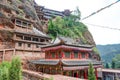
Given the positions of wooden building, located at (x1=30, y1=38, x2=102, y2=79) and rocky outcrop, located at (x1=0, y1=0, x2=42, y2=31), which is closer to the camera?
wooden building, located at (x1=30, y1=38, x2=102, y2=79)

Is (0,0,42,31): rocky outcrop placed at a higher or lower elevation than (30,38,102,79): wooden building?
higher

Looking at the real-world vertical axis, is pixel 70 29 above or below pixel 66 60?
above

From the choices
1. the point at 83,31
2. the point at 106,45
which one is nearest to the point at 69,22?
the point at 83,31

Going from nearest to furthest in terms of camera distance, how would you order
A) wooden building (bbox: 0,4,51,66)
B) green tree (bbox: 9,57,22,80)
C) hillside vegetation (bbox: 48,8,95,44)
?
green tree (bbox: 9,57,22,80)
wooden building (bbox: 0,4,51,66)
hillside vegetation (bbox: 48,8,95,44)

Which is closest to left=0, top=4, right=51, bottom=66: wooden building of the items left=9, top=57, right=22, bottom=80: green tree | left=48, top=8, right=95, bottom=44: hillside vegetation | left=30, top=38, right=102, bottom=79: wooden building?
left=30, top=38, right=102, bottom=79: wooden building

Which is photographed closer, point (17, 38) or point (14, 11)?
point (17, 38)

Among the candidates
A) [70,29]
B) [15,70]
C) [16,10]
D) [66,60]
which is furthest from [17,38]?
[70,29]

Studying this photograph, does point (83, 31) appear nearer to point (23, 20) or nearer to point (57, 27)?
point (57, 27)

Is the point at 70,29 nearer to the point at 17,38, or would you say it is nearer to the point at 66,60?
the point at 17,38

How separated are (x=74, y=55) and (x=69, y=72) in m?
2.90

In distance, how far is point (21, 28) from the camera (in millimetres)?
31219

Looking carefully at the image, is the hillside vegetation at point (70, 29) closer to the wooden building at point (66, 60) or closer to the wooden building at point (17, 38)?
the wooden building at point (17, 38)

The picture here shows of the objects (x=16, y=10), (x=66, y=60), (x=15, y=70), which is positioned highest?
(x=16, y=10)

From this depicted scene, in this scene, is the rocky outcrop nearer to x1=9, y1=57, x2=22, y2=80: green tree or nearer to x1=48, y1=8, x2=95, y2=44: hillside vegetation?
x1=48, y1=8, x2=95, y2=44: hillside vegetation
